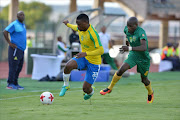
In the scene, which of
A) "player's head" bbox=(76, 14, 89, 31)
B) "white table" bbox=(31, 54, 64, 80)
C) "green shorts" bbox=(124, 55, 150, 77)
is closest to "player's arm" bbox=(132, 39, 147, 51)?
"green shorts" bbox=(124, 55, 150, 77)

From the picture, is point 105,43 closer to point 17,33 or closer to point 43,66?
point 43,66

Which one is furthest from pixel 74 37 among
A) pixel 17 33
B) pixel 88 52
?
pixel 88 52

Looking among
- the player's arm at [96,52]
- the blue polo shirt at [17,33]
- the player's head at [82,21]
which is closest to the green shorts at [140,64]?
the player's arm at [96,52]

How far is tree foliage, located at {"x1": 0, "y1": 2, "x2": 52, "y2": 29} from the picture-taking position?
105312 millimetres

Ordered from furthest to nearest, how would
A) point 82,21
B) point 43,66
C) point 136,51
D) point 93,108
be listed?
point 43,66 → point 136,51 → point 82,21 → point 93,108

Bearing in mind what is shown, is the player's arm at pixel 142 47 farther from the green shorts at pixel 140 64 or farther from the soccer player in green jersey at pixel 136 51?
the green shorts at pixel 140 64

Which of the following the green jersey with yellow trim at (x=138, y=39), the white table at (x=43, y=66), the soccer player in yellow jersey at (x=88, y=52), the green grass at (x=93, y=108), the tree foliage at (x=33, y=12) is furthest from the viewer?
the tree foliage at (x=33, y=12)

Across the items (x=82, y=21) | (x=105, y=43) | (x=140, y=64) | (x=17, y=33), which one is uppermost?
(x=82, y=21)

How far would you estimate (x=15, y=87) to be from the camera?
13.8 m

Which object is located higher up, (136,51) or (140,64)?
(136,51)

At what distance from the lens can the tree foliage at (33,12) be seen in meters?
105

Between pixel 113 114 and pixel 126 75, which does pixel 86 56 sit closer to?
pixel 113 114

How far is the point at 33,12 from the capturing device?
109 meters

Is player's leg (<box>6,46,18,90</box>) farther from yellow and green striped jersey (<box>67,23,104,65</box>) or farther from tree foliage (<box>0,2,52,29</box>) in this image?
tree foliage (<box>0,2,52,29</box>)
